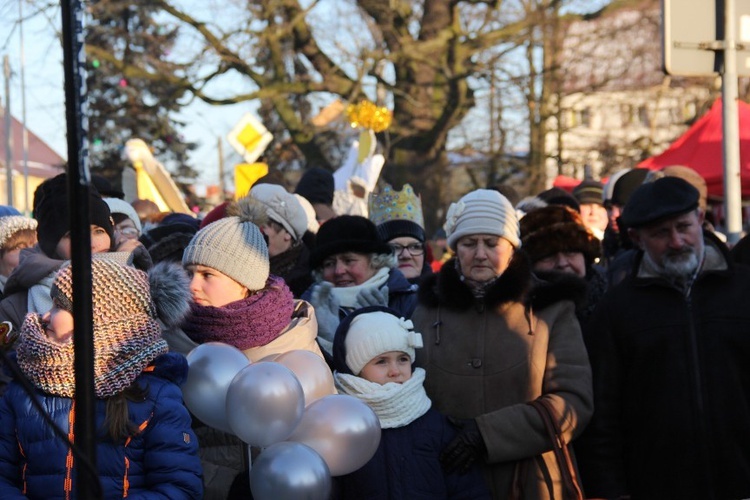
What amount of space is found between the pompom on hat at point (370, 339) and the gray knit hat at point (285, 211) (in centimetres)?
163

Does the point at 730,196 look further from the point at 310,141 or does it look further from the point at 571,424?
the point at 310,141

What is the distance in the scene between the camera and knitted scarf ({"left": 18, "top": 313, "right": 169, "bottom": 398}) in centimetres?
348

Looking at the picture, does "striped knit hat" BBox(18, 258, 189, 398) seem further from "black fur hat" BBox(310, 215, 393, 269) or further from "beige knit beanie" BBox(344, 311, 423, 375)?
"black fur hat" BBox(310, 215, 393, 269)

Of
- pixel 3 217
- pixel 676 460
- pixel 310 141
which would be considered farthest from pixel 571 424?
pixel 310 141

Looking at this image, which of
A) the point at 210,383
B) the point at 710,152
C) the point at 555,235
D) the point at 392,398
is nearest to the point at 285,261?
the point at 555,235

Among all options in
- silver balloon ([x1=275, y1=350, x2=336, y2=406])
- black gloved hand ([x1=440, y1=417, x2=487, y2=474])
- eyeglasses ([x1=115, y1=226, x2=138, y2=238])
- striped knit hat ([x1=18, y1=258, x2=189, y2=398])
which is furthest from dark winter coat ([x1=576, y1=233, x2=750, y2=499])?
eyeglasses ([x1=115, y1=226, x2=138, y2=238])

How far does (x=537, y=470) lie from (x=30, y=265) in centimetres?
210

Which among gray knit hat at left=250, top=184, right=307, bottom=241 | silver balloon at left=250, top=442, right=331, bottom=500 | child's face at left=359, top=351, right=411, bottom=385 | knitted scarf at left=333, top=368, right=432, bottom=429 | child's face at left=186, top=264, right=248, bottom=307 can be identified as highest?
gray knit hat at left=250, top=184, right=307, bottom=241

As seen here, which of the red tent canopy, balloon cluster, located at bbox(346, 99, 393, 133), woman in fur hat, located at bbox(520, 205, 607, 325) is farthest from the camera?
balloon cluster, located at bbox(346, 99, 393, 133)

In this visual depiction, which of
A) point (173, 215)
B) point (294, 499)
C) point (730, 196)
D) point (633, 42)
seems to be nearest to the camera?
point (294, 499)

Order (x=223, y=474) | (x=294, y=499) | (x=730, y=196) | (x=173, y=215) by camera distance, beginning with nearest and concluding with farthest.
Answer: (x=294, y=499), (x=223, y=474), (x=730, y=196), (x=173, y=215)

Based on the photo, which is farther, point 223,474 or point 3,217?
point 3,217

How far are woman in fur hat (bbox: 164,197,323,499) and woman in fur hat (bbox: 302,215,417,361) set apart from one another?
782 mm

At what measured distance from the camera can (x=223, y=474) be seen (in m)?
4.19
